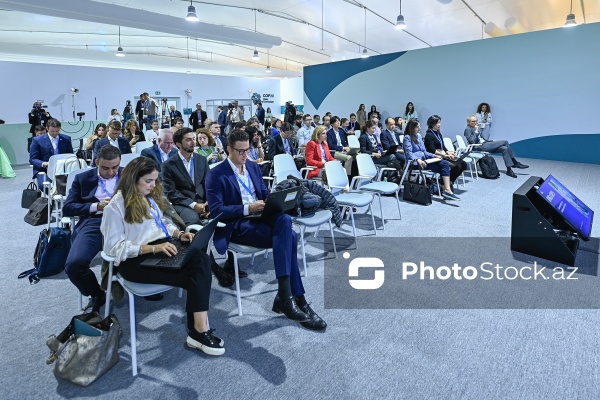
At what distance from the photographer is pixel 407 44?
15289 mm

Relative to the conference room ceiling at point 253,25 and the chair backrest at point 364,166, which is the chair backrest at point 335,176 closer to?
the chair backrest at point 364,166

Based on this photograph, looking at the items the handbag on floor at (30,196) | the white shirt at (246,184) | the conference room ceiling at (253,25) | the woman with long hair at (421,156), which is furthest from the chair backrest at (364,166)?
the conference room ceiling at (253,25)

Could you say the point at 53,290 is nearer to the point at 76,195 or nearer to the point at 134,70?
the point at 76,195

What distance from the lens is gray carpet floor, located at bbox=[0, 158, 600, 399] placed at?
2189 millimetres

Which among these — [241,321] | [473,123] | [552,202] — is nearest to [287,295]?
[241,321]

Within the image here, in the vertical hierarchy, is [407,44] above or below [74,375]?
above

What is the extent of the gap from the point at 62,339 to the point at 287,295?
1.35m

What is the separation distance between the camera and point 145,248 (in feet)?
8.05

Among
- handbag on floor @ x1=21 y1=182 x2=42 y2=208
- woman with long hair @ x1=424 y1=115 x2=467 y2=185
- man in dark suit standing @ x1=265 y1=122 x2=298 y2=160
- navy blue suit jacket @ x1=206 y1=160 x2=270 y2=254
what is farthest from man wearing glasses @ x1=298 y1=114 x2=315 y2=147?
navy blue suit jacket @ x1=206 y1=160 x2=270 y2=254

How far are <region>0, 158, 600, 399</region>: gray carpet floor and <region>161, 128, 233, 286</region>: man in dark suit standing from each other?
2.24 ft

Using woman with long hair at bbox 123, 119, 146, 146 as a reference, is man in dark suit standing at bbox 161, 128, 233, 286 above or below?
below

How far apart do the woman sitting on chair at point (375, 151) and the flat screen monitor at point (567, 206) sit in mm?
2951

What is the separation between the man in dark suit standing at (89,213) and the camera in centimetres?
276

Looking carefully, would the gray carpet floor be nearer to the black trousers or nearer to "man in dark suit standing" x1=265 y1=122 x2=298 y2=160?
the black trousers
